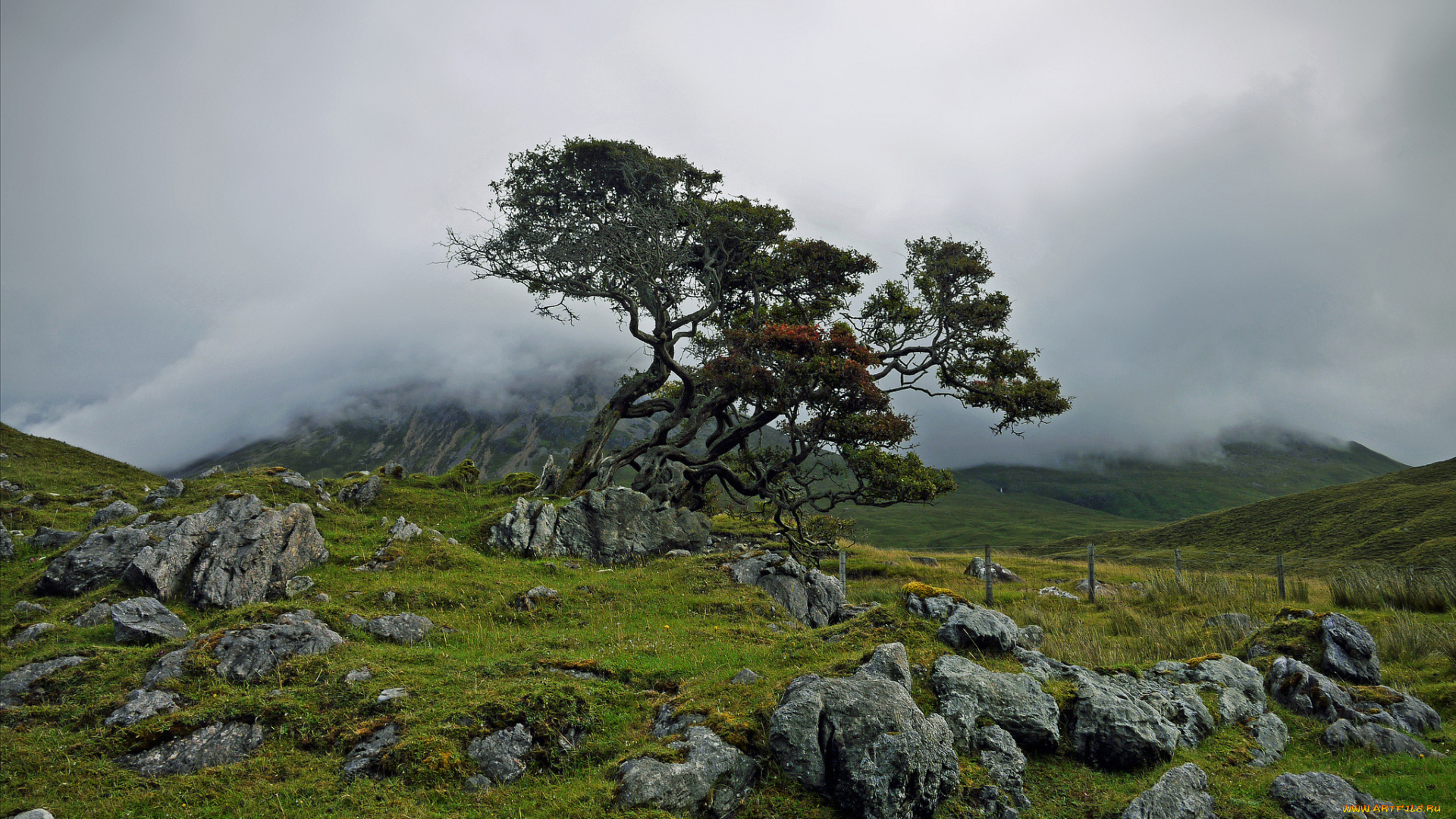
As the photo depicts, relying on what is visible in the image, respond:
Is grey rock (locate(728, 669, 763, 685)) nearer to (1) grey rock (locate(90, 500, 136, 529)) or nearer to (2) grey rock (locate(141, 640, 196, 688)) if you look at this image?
(2) grey rock (locate(141, 640, 196, 688))

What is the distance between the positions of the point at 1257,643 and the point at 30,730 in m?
24.4

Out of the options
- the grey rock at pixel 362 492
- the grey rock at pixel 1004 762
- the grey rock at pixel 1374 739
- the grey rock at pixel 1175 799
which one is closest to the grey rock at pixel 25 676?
the grey rock at pixel 362 492

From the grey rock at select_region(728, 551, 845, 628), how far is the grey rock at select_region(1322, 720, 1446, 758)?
40.3ft

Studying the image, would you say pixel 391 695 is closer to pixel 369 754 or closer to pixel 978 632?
pixel 369 754

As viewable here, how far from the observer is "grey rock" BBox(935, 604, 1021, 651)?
13.2 metres

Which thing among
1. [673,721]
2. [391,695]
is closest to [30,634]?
[391,695]

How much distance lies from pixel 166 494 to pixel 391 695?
69.6 feet

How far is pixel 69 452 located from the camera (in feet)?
122

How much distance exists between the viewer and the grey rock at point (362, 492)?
1126 inches

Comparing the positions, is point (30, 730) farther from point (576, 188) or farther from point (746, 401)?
point (576, 188)

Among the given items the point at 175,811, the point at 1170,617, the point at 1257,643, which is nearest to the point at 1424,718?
the point at 1257,643

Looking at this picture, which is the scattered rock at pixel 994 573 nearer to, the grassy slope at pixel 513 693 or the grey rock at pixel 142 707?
the grassy slope at pixel 513 693

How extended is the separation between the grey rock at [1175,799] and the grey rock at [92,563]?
78.7ft

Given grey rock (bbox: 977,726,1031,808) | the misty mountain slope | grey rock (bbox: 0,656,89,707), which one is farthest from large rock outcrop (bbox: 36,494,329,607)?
the misty mountain slope
